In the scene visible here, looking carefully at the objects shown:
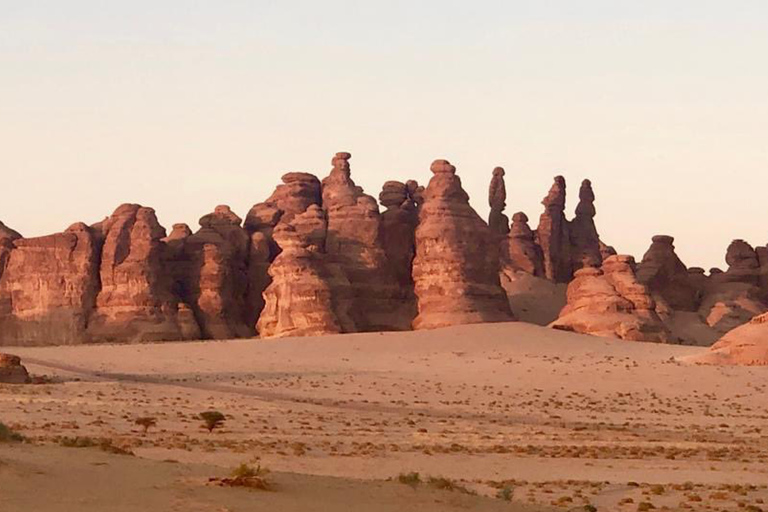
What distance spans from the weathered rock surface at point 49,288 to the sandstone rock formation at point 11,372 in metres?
26.7

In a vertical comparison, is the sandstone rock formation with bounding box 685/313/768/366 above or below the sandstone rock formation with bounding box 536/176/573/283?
below

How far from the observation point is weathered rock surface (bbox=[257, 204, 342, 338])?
60.8m

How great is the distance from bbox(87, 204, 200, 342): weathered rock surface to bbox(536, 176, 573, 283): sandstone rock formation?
100 ft

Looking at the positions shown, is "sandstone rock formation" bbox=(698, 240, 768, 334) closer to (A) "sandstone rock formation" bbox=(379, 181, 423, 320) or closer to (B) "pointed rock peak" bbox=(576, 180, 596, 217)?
(B) "pointed rock peak" bbox=(576, 180, 596, 217)

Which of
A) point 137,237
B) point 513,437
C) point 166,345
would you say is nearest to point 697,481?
point 513,437

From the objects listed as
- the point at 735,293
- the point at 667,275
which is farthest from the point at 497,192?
the point at 735,293

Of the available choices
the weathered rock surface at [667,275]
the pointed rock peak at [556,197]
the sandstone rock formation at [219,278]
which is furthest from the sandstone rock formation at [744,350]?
the pointed rock peak at [556,197]

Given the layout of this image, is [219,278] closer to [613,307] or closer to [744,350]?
[613,307]

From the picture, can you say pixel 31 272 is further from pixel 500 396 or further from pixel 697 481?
pixel 697 481

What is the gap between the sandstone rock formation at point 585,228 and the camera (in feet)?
293

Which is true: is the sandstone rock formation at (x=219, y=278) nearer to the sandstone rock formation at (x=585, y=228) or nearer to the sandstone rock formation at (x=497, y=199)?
the sandstone rock formation at (x=497, y=199)

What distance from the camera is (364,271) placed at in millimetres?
65375

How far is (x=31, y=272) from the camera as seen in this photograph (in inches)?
2625

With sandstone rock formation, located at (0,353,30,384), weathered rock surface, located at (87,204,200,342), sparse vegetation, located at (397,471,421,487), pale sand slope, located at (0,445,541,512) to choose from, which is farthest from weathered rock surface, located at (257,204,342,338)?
pale sand slope, located at (0,445,541,512)
